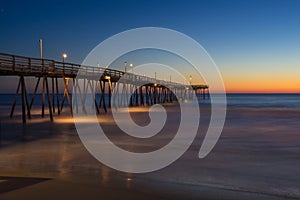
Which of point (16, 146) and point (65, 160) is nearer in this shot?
point (65, 160)

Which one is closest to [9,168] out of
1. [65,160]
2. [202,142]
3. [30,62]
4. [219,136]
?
[65,160]

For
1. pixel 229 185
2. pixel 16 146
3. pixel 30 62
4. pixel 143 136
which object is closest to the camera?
Result: pixel 229 185

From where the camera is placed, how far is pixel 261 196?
5.68 m

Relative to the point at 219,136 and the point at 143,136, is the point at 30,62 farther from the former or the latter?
the point at 219,136

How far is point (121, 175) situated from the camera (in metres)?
7.15

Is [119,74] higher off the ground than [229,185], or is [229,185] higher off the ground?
[119,74]

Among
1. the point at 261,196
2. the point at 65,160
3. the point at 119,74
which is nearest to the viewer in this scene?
the point at 261,196

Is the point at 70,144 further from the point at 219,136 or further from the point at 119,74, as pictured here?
the point at 119,74

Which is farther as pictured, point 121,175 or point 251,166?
point 251,166

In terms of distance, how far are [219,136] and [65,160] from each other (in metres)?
7.61

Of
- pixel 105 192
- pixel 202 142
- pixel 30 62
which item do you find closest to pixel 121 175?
pixel 105 192

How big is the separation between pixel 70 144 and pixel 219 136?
632 centimetres

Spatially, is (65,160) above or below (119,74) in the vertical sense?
below

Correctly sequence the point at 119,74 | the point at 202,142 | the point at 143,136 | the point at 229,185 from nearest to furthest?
the point at 229,185, the point at 202,142, the point at 143,136, the point at 119,74
